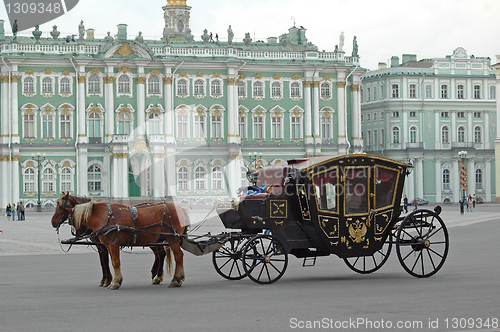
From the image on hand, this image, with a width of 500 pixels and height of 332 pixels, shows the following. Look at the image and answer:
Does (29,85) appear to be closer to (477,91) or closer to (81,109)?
(81,109)

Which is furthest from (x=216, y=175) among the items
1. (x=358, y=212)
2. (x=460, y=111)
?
(x=358, y=212)

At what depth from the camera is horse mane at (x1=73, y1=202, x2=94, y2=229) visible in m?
14.6

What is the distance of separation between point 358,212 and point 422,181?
A: 207 feet

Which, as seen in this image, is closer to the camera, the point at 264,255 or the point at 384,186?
the point at 264,255

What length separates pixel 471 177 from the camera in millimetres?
78688

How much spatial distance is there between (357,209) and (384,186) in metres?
0.76

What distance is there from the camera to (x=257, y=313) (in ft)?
37.5

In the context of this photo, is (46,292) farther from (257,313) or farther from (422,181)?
(422,181)

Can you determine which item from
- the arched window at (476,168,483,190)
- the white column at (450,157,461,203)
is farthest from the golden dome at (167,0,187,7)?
the arched window at (476,168,483,190)

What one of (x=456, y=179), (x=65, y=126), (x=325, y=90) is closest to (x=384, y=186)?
(x=65, y=126)

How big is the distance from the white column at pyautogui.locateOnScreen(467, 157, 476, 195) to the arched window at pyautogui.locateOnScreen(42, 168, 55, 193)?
38.2 meters

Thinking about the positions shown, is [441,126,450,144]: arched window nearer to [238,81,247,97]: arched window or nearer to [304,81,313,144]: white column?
[304,81,313,144]: white column

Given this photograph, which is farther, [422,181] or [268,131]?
[422,181]

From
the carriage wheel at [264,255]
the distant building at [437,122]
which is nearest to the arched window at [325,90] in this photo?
the distant building at [437,122]
